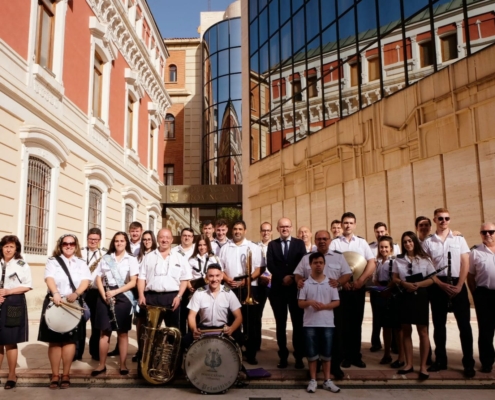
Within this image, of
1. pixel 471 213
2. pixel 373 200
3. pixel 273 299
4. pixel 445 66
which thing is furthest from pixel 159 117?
pixel 273 299

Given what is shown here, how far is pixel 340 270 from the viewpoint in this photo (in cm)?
551

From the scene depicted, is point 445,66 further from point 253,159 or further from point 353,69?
point 253,159

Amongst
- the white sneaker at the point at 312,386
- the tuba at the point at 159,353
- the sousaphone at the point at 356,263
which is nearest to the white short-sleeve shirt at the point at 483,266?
the sousaphone at the point at 356,263

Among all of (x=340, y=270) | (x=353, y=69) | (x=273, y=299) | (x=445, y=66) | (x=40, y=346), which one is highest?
(x=353, y=69)

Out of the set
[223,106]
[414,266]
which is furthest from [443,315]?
[223,106]

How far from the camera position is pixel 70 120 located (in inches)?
532

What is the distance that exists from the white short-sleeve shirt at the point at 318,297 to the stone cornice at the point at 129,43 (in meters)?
13.9

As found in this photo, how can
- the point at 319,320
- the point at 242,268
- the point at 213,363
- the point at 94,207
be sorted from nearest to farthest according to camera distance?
the point at 213,363 → the point at 319,320 → the point at 242,268 → the point at 94,207

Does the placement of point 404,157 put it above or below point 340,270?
above

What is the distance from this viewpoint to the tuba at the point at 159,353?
5172 millimetres

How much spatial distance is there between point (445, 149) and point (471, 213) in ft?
6.25

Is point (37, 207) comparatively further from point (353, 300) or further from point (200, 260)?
point (353, 300)

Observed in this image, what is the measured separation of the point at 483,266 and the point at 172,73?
104 ft

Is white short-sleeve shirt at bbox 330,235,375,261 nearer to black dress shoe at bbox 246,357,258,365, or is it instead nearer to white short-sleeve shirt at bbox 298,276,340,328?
white short-sleeve shirt at bbox 298,276,340,328
